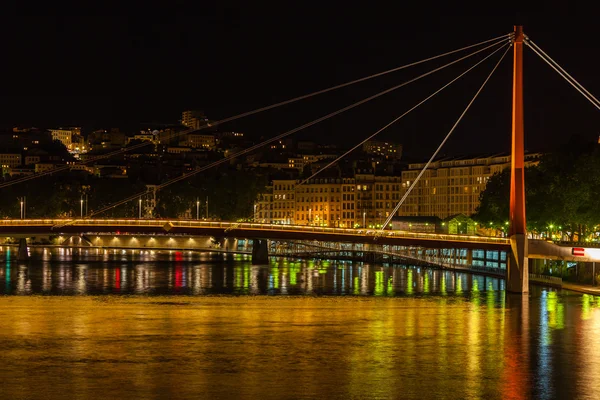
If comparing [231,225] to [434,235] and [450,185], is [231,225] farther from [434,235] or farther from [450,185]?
[450,185]

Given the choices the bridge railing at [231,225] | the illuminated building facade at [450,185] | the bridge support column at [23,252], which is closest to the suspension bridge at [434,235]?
the bridge railing at [231,225]

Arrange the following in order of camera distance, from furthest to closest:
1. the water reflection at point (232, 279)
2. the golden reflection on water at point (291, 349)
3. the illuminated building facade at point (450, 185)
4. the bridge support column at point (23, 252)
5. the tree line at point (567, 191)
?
1. the illuminated building facade at point (450, 185)
2. the bridge support column at point (23, 252)
3. the tree line at point (567, 191)
4. the water reflection at point (232, 279)
5. the golden reflection on water at point (291, 349)

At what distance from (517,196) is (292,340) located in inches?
778

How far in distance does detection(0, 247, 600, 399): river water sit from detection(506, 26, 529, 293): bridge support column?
1051mm

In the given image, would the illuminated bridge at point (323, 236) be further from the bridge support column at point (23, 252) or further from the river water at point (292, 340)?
the river water at point (292, 340)

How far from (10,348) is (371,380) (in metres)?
10.7

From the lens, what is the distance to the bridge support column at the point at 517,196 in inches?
2149

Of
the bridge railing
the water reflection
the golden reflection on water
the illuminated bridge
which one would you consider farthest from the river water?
the bridge railing

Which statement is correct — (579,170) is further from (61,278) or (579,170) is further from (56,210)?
(56,210)

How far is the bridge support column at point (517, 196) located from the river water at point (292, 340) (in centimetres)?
105

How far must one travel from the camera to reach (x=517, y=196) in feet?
179

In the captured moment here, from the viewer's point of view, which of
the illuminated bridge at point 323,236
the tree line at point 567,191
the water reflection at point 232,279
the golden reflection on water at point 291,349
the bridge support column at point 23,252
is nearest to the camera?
the golden reflection on water at point 291,349

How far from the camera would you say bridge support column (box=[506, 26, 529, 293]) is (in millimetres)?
54594

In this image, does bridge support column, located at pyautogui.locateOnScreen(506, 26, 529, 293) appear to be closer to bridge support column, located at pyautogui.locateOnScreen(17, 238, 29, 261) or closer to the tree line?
the tree line
